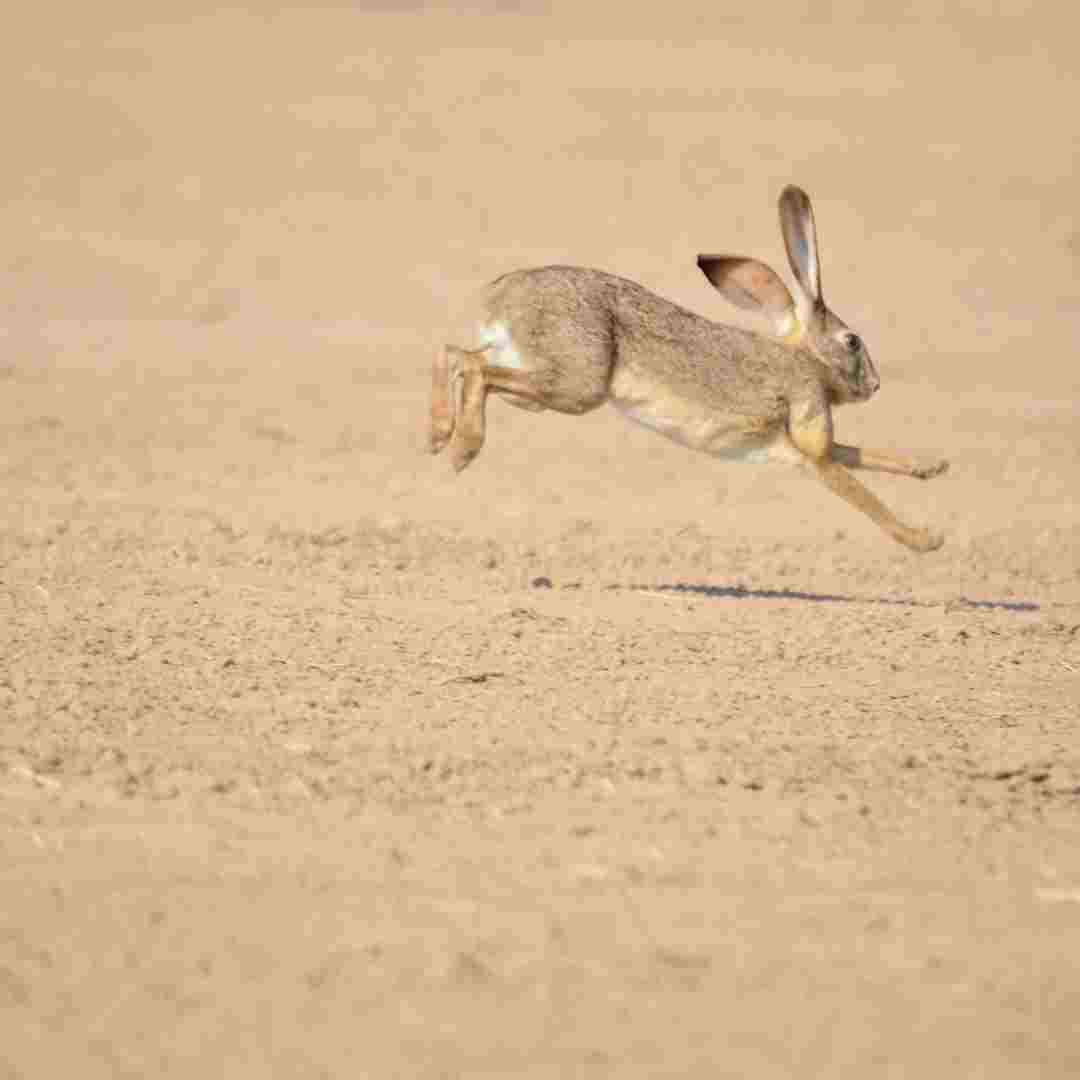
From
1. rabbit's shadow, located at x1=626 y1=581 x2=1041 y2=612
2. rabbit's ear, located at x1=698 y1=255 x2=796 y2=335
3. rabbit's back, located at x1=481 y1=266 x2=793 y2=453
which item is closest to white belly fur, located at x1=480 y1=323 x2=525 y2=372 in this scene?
rabbit's back, located at x1=481 y1=266 x2=793 y2=453

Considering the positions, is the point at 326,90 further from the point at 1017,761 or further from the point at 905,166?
the point at 1017,761

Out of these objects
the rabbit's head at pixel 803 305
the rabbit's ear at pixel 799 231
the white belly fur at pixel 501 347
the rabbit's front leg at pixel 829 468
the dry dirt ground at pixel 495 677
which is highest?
the rabbit's ear at pixel 799 231

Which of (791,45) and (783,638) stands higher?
(791,45)

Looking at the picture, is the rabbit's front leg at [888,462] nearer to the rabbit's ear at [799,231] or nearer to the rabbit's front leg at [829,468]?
the rabbit's front leg at [829,468]

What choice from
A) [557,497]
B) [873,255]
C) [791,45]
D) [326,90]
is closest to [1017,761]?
[557,497]

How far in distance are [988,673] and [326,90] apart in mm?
16449

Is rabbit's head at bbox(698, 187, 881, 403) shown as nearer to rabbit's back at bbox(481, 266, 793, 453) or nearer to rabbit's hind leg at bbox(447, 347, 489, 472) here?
rabbit's back at bbox(481, 266, 793, 453)

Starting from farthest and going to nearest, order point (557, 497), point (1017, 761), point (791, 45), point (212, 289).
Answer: point (791, 45)
point (212, 289)
point (557, 497)
point (1017, 761)

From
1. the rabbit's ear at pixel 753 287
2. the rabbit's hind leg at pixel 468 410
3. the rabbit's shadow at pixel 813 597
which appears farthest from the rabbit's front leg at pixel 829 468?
the rabbit's hind leg at pixel 468 410

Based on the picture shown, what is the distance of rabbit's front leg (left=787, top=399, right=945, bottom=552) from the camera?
805 centimetres

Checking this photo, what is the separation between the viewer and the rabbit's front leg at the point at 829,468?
8055 millimetres

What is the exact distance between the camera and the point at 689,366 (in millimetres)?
7688

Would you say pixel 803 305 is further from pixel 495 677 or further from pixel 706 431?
Result: pixel 495 677

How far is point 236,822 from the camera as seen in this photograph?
495cm
